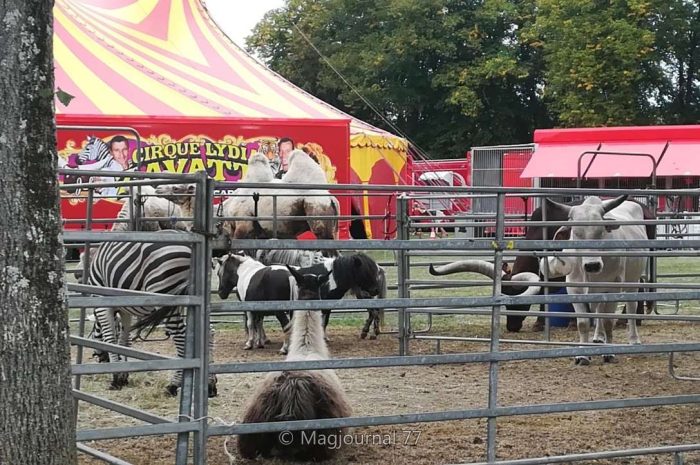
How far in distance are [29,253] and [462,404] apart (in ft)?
15.6

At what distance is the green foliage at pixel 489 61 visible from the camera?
3703 cm

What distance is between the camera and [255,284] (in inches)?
401

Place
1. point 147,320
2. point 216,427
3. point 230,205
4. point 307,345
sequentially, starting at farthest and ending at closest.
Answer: point 230,205 → point 307,345 → point 147,320 → point 216,427

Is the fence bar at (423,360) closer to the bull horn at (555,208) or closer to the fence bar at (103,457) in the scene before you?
the fence bar at (103,457)

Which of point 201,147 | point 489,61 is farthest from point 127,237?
point 489,61

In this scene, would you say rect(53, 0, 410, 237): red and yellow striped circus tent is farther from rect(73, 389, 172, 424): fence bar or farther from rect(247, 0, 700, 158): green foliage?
rect(247, 0, 700, 158): green foliage

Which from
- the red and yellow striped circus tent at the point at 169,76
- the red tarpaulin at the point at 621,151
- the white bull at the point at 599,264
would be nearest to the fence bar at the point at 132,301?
the white bull at the point at 599,264

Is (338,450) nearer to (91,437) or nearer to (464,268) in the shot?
(91,437)

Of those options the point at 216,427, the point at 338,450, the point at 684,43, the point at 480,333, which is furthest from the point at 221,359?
the point at 684,43

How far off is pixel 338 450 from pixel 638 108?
34.2 m

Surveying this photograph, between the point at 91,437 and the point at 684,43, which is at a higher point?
the point at 684,43

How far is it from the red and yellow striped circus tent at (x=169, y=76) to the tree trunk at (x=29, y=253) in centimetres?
1411

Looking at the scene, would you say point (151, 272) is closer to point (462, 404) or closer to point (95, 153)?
point (462, 404)

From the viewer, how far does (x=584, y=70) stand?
121 ft
